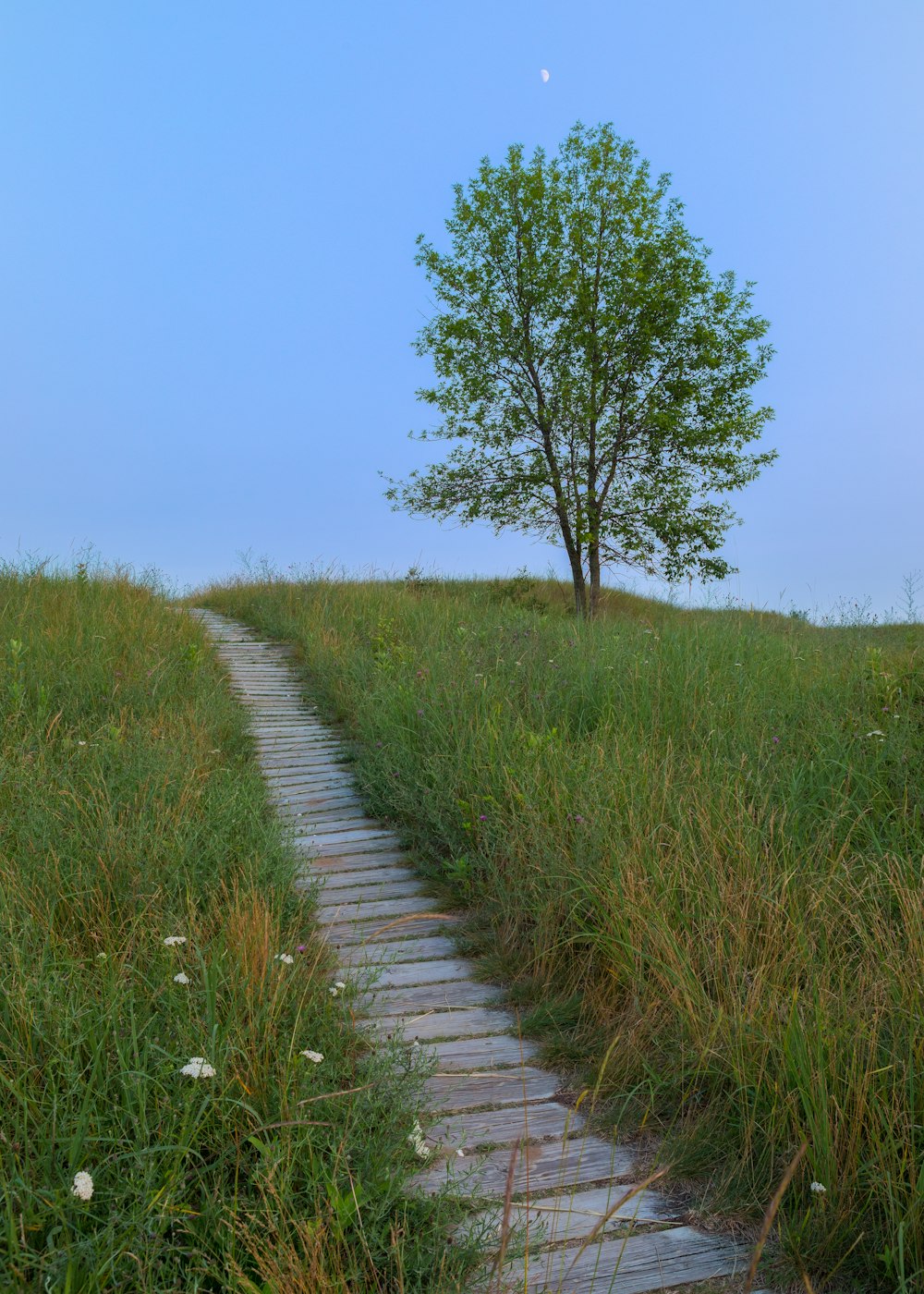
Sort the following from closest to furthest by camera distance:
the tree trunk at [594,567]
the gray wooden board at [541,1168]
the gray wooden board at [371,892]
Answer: the gray wooden board at [541,1168] → the gray wooden board at [371,892] → the tree trunk at [594,567]

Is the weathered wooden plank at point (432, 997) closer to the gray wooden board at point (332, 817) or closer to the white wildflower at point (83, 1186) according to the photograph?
the white wildflower at point (83, 1186)

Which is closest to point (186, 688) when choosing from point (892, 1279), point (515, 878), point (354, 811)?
point (354, 811)

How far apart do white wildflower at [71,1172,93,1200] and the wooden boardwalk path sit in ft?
3.47

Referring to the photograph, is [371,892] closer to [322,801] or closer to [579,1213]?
[322,801]

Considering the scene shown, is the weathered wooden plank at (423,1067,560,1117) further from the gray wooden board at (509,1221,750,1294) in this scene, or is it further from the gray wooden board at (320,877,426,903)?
the gray wooden board at (320,877,426,903)

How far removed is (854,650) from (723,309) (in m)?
10.6

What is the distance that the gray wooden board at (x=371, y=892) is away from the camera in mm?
5793

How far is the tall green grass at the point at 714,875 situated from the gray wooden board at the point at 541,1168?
0.70 feet

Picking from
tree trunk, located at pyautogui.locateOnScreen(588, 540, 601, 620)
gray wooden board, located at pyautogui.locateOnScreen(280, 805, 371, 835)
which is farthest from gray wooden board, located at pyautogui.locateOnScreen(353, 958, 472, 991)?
tree trunk, located at pyautogui.locateOnScreen(588, 540, 601, 620)

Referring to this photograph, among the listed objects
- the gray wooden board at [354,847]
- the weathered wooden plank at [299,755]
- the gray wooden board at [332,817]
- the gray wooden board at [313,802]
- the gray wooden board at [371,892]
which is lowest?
the gray wooden board at [371,892]

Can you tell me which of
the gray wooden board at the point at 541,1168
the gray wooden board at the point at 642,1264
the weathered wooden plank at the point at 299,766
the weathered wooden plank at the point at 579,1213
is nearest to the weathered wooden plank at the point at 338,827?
the weathered wooden plank at the point at 299,766

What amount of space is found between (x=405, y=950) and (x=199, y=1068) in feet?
8.14

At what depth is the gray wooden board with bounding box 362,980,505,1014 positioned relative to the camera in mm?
4497

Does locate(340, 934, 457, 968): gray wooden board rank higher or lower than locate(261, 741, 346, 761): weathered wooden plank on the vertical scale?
lower
